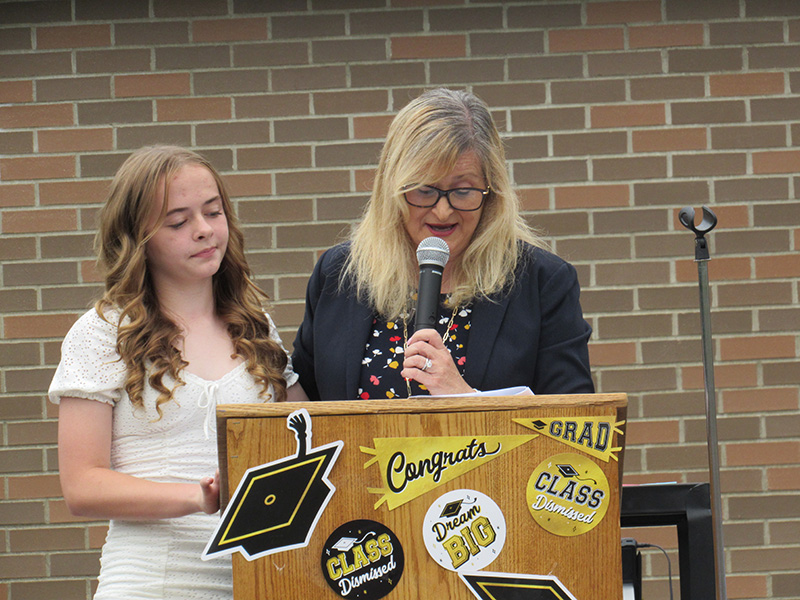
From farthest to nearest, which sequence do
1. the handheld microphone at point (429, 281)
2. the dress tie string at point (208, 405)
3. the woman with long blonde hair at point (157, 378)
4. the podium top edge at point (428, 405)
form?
the dress tie string at point (208, 405), the woman with long blonde hair at point (157, 378), the handheld microphone at point (429, 281), the podium top edge at point (428, 405)

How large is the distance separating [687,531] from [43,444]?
268 cm

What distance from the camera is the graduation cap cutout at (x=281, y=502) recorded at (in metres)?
1.35

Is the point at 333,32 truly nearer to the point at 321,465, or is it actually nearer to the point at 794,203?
the point at 794,203

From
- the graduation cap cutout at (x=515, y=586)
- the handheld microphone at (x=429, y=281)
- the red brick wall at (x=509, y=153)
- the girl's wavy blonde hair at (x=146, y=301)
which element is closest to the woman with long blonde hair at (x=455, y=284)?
the girl's wavy blonde hair at (x=146, y=301)

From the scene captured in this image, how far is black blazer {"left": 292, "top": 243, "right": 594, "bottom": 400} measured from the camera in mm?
1923

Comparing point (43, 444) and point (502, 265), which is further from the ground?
point (502, 265)

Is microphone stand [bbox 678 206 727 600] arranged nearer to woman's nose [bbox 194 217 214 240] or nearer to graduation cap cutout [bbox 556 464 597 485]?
graduation cap cutout [bbox 556 464 597 485]

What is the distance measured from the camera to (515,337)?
195cm

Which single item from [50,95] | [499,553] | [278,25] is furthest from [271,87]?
[499,553]

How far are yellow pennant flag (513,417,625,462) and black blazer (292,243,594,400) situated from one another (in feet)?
1.78

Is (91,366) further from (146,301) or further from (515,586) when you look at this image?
(515,586)

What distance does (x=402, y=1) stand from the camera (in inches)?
141

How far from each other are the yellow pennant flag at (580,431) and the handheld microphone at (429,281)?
33cm

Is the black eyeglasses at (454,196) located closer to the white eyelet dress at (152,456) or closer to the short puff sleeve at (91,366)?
the white eyelet dress at (152,456)
